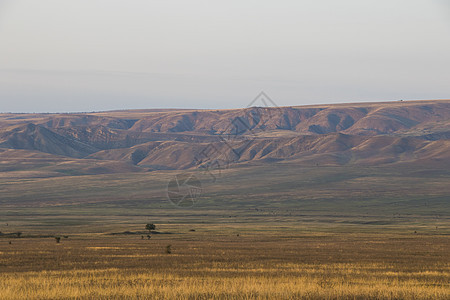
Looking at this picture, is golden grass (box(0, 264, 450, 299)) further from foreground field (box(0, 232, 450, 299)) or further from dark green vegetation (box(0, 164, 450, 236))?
dark green vegetation (box(0, 164, 450, 236))

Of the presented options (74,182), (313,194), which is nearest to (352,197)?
(313,194)

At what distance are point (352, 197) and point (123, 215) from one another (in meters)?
62.4

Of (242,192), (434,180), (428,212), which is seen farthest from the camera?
(434,180)

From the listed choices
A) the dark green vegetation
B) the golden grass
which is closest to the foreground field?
the golden grass

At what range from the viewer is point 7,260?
3878 centimetres

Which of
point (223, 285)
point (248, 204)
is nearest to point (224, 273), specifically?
point (223, 285)

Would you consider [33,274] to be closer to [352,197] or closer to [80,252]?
[80,252]

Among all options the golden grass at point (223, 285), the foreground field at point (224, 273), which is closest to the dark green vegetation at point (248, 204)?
the foreground field at point (224, 273)

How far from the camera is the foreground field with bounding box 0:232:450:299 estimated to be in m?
24.4

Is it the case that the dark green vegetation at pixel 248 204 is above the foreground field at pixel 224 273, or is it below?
below

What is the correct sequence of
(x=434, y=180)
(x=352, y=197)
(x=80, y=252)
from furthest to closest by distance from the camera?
(x=434, y=180) → (x=352, y=197) → (x=80, y=252)

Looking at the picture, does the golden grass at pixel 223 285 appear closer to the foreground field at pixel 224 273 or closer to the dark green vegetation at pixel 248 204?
the foreground field at pixel 224 273

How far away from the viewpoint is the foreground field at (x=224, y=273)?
80.2 feet

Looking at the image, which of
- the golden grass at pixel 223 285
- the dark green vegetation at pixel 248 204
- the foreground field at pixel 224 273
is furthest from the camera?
the dark green vegetation at pixel 248 204
